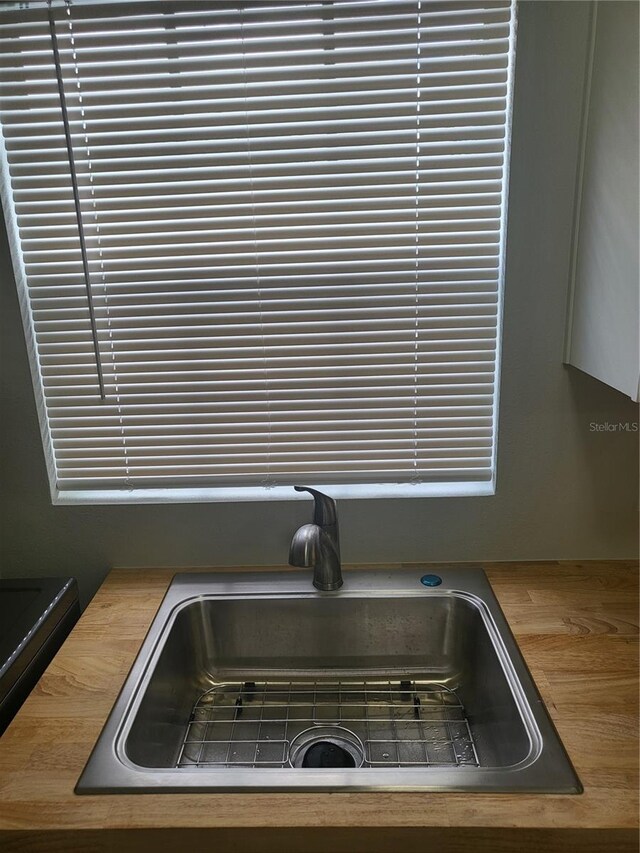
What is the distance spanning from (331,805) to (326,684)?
1.69 ft

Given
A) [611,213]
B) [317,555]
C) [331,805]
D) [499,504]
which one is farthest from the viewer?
[499,504]

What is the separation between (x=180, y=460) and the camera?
1.46m

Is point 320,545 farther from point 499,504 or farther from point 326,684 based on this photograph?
point 499,504

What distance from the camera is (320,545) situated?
4.26ft

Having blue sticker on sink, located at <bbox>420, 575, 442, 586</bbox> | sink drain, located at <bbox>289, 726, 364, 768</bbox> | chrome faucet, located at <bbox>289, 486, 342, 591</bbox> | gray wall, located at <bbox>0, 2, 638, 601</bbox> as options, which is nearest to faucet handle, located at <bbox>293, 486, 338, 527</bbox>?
chrome faucet, located at <bbox>289, 486, 342, 591</bbox>

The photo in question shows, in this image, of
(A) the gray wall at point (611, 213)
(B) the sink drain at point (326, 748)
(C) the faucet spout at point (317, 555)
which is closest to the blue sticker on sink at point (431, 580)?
(C) the faucet spout at point (317, 555)

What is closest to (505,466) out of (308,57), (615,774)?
(615,774)

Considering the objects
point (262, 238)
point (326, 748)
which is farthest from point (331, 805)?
point (262, 238)

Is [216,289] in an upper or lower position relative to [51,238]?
lower

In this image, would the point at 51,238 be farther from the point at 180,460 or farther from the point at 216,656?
the point at 216,656

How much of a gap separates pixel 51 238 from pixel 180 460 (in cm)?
56

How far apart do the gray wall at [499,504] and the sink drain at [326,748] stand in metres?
0.39

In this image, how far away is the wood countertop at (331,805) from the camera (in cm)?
81

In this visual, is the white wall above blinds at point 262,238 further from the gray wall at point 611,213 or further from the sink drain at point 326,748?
the sink drain at point 326,748
